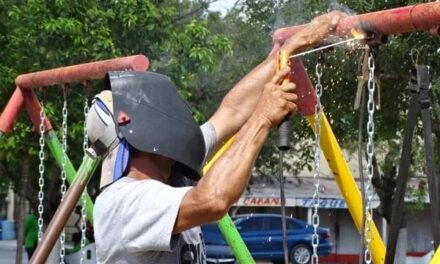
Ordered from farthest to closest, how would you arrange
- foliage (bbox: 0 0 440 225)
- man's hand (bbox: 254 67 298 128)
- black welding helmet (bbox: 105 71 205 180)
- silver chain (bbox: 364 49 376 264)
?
foliage (bbox: 0 0 440 225) < silver chain (bbox: 364 49 376 264) < black welding helmet (bbox: 105 71 205 180) < man's hand (bbox: 254 67 298 128)

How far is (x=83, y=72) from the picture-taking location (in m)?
5.27

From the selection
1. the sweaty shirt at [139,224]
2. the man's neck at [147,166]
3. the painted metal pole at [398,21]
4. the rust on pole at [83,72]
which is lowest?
the sweaty shirt at [139,224]

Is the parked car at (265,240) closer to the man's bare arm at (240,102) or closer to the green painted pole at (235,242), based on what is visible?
the green painted pole at (235,242)

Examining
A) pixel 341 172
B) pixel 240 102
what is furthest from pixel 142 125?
pixel 341 172

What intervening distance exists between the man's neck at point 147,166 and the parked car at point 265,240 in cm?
1766

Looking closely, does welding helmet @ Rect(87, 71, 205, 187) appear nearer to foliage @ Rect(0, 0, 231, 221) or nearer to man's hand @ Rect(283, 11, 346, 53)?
man's hand @ Rect(283, 11, 346, 53)

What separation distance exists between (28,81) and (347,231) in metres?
26.3

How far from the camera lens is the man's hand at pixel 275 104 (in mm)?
2617

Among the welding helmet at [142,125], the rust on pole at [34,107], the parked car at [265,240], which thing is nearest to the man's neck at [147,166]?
the welding helmet at [142,125]

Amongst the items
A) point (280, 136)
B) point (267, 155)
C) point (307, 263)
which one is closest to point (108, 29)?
point (280, 136)

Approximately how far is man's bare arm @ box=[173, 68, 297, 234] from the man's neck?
28 cm

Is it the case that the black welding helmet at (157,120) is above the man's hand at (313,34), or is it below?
below

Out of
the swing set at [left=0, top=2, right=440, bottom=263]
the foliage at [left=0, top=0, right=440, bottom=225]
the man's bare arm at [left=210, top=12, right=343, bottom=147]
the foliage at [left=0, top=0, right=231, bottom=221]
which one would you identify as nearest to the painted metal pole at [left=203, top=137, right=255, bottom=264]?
the swing set at [left=0, top=2, right=440, bottom=263]

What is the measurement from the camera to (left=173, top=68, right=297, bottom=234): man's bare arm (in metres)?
2.49
